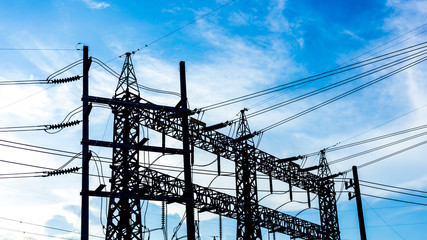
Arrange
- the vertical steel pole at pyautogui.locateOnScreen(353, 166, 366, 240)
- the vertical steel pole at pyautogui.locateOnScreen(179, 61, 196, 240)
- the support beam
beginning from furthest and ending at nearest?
the vertical steel pole at pyautogui.locateOnScreen(353, 166, 366, 240) < the vertical steel pole at pyautogui.locateOnScreen(179, 61, 196, 240) < the support beam

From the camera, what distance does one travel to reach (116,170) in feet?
89.4

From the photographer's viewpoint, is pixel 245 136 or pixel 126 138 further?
pixel 245 136

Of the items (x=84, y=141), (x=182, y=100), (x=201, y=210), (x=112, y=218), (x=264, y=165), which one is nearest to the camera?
(x=84, y=141)

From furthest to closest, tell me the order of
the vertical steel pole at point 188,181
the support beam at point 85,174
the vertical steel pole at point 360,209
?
the vertical steel pole at point 360,209 → the vertical steel pole at point 188,181 → the support beam at point 85,174

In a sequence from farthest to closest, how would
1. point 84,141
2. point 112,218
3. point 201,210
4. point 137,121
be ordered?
point 201,210 < point 137,121 < point 112,218 < point 84,141

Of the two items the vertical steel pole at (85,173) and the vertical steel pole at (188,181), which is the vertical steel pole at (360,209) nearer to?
the vertical steel pole at (188,181)

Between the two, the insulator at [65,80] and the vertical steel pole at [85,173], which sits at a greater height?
the insulator at [65,80]

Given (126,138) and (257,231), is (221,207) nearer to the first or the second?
(257,231)

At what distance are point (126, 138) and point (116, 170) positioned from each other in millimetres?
2062

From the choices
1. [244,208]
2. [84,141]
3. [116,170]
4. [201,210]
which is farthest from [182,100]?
[244,208]

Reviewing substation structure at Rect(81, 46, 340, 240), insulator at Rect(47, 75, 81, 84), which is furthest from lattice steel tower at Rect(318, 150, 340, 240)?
insulator at Rect(47, 75, 81, 84)

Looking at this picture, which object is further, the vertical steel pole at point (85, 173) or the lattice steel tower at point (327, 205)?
the lattice steel tower at point (327, 205)

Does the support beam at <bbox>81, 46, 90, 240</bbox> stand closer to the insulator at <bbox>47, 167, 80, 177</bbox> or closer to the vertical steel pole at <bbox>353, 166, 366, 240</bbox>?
the insulator at <bbox>47, 167, 80, 177</bbox>

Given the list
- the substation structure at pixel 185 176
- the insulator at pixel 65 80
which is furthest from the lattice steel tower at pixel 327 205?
the insulator at pixel 65 80
